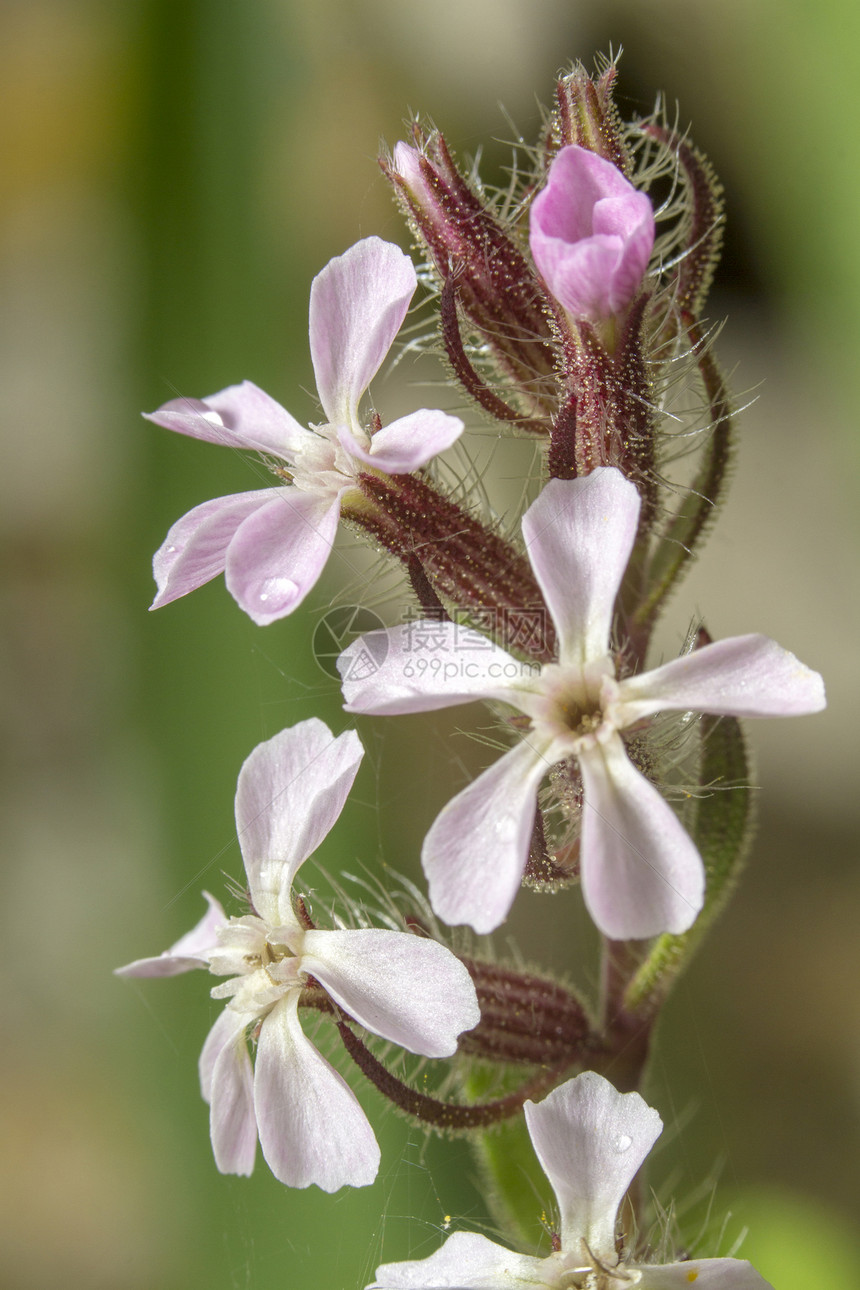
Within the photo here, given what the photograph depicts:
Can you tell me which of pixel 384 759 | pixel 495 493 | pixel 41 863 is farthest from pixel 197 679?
pixel 41 863

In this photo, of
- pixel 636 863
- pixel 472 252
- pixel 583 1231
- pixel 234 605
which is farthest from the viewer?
pixel 234 605

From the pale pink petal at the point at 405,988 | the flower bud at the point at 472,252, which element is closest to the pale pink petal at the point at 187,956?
the pale pink petal at the point at 405,988

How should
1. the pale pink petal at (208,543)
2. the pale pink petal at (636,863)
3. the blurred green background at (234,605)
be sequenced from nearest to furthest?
the pale pink petal at (636,863) → the pale pink petal at (208,543) → the blurred green background at (234,605)

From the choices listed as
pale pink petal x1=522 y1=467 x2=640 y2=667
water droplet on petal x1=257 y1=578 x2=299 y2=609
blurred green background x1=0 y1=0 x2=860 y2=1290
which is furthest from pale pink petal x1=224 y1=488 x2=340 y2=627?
blurred green background x1=0 y1=0 x2=860 y2=1290

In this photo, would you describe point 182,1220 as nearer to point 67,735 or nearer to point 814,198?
point 67,735

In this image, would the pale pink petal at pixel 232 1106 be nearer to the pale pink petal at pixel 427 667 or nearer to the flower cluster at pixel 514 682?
the flower cluster at pixel 514 682

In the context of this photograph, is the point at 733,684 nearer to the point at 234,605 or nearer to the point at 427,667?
the point at 427,667

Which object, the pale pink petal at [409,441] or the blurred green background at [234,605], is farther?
the blurred green background at [234,605]

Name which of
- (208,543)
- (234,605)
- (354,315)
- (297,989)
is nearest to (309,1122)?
(297,989)
